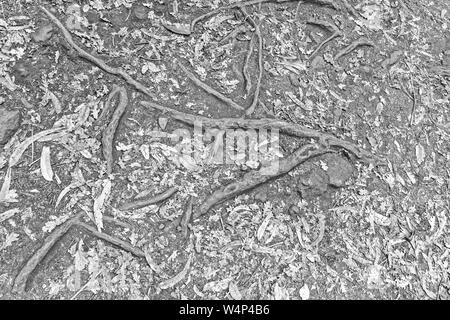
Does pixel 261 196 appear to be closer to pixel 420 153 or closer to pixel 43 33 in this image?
pixel 420 153

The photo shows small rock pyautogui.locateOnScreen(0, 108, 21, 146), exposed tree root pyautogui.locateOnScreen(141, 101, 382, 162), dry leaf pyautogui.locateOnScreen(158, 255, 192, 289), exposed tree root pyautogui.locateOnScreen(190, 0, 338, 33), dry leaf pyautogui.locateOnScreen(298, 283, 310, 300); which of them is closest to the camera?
dry leaf pyautogui.locateOnScreen(158, 255, 192, 289)

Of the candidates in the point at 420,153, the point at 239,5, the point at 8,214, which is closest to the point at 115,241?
the point at 8,214

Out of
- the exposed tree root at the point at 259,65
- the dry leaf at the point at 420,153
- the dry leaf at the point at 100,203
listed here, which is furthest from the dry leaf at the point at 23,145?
the dry leaf at the point at 420,153

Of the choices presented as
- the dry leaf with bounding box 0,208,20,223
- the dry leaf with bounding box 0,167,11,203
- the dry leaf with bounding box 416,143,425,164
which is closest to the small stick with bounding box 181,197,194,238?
the dry leaf with bounding box 0,208,20,223

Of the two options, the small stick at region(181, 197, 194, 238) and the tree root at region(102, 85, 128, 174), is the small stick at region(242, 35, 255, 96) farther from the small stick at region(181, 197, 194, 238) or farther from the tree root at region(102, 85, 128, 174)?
the small stick at region(181, 197, 194, 238)

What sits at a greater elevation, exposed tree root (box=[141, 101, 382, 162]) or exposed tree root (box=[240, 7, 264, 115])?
exposed tree root (box=[240, 7, 264, 115])

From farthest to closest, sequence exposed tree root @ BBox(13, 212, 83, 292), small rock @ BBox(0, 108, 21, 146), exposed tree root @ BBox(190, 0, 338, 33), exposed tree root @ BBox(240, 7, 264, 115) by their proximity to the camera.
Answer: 1. exposed tree root @ BBox(190, 0, 338, 33)
2. exposed tree root @ BBox(240, 7, 264, 115)
3. small rock @ BBox(0, 108, 21, 146)
4. exposed tree root @ BBox(13, 212, 83, 292)
